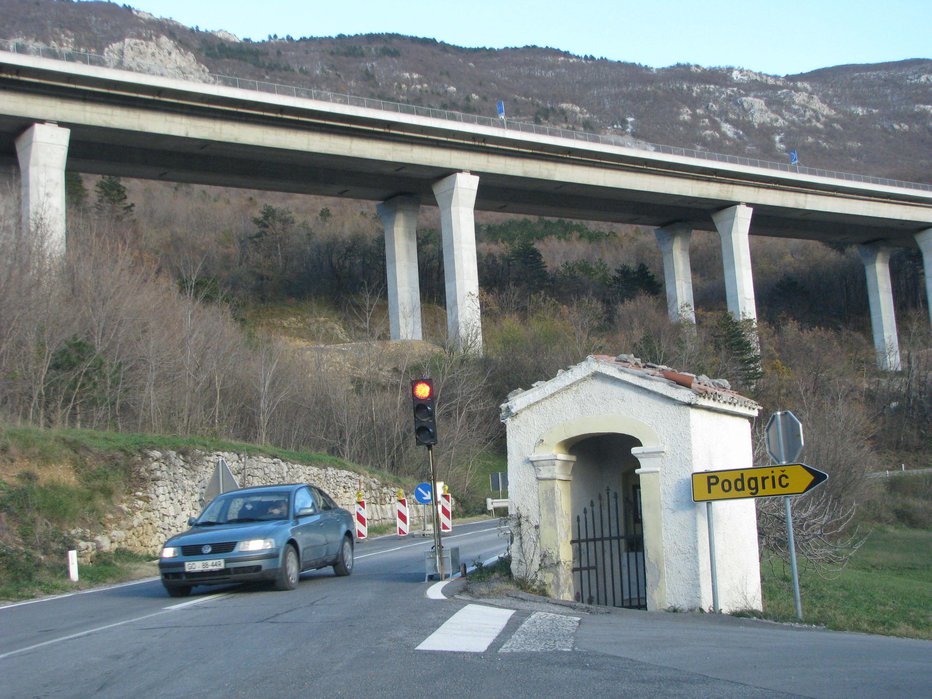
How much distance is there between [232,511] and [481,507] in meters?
30.8

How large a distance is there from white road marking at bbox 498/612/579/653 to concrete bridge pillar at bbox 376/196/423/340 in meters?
46.7

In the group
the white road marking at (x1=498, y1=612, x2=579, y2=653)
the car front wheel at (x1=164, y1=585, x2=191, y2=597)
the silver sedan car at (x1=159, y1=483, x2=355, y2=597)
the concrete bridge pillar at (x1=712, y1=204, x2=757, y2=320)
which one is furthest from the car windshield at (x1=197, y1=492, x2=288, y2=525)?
the concrete bridge pillar at (x1=712, y1=204, x2=757, y2=320)

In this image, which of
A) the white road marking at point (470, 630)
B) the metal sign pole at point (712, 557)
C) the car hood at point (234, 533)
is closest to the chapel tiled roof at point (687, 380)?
the metal sign pole at point (712, 557)

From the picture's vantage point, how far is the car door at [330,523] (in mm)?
16516

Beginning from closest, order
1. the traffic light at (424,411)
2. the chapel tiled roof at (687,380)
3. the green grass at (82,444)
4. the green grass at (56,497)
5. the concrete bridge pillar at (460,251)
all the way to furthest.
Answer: the chapel tiled roof at (687,380), the traffic light at (424,411), the green grass at (56,497), the green grass at (82,444), the concrete bridge pillar at (460,251)

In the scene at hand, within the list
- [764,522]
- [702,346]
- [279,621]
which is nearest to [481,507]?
[702,346]

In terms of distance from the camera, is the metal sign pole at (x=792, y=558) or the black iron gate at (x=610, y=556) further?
the black iron gate at (x=610, y=556)

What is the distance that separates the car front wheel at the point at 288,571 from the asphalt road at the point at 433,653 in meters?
0.95

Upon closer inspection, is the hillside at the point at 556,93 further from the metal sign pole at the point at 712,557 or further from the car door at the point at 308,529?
the metal sign pole at the point at 712,557

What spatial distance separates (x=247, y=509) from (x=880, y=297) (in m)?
67.0

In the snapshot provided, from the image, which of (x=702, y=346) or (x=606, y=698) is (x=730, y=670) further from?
(x=702, y=346)

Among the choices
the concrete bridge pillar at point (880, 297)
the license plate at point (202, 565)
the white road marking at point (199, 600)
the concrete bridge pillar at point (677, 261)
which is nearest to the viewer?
the white road marking at point (199, 600)

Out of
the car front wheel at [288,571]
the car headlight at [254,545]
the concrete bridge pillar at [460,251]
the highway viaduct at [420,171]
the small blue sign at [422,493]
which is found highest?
the highway viaduct at [420,171]

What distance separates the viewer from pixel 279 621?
11180 mm
